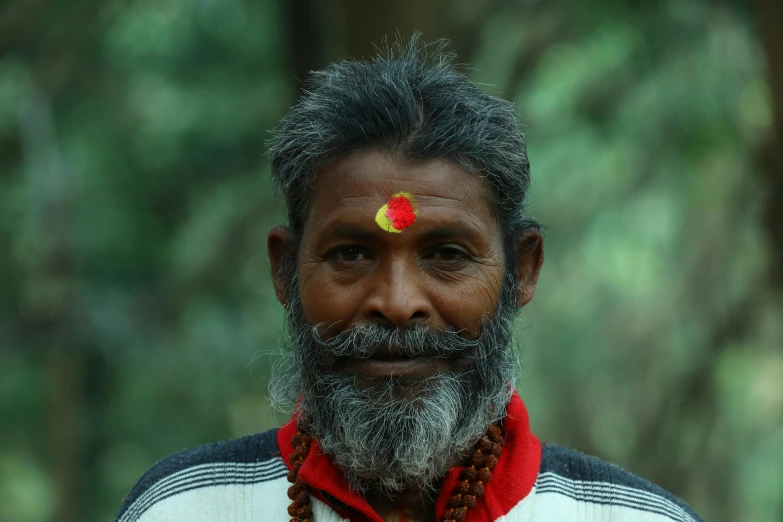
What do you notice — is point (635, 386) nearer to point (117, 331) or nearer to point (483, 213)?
point (117, 331)

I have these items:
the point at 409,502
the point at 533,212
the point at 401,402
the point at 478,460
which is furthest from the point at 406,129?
the point at 533,212

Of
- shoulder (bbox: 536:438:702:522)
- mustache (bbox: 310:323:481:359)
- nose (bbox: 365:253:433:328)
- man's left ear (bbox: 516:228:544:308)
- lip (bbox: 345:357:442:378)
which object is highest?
man's left ear (bbox: 516:228:544:308)

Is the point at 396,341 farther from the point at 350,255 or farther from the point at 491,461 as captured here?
the point at 491,461

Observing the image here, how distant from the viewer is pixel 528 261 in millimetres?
3244

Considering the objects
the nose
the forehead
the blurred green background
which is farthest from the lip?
the blurred green background

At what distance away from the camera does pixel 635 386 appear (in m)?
9.49

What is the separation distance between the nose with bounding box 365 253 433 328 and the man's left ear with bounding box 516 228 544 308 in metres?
0.48

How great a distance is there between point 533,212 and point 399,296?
5.69 metres

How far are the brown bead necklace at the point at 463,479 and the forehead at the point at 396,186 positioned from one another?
2.04ft

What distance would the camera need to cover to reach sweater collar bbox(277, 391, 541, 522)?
2848 millimetres

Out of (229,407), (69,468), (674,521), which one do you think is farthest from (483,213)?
(229,407)

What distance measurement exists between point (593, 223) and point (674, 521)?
6732 millimetres

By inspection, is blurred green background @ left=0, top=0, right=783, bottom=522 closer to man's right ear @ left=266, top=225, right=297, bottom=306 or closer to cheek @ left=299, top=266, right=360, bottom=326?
man's right ear @ left=266, top=225, right=297, bottom=306

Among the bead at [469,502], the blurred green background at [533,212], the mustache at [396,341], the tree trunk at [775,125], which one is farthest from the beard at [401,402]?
the blurred green background at [533,212]
